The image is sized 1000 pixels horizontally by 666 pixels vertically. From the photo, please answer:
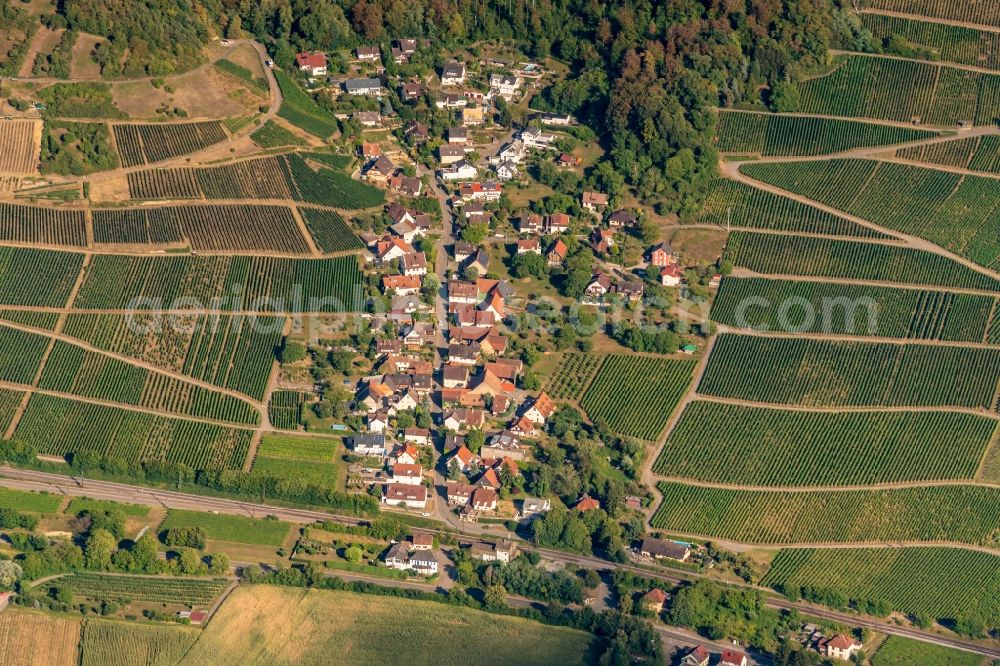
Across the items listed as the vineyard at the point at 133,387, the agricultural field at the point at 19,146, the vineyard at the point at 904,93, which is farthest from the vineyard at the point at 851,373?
the agricultural field at the point at 19,146

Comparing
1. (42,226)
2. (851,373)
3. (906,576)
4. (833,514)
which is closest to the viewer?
(906,576)

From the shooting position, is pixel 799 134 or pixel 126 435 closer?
pixel 126 435

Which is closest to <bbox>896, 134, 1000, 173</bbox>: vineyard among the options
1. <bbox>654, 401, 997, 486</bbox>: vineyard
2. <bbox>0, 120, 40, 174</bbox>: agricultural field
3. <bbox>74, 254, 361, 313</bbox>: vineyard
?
<bbox>654, 401, 997, 486</bbox>: vineyard

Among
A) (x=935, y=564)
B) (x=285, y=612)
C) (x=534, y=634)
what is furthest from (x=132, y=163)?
(x=935, y=564)

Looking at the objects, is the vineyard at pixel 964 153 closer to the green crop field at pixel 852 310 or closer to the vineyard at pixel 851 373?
the green crop field at pixel 852 310

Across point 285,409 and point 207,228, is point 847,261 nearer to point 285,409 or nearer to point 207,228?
point 285,409

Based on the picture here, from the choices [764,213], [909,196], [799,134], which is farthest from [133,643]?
[909,196]

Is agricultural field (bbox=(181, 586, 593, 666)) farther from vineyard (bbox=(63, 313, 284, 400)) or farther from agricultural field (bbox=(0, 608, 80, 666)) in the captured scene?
vineyard (bbox=(63, 313, 284, 400))
